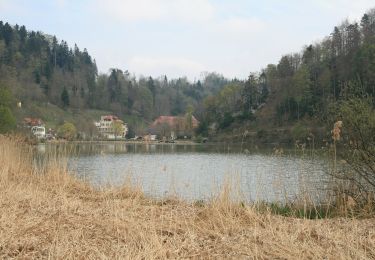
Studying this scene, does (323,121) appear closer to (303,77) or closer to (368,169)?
(368,169)

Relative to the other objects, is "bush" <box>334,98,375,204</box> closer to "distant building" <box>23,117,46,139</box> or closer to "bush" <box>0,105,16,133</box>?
"distant building" <box>23,117,46,139</box>

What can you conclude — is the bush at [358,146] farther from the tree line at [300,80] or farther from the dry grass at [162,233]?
the tree line at [300,80]

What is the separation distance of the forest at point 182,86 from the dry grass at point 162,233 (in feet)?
103

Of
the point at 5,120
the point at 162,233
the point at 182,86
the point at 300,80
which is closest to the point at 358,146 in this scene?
the point at 162,233

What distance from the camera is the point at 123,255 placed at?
411 cm

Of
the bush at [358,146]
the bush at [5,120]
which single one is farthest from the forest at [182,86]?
the bush at [358,146]

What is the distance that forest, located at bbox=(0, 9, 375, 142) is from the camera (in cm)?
6838

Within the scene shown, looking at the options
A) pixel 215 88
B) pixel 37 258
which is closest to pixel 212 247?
pixel 37 258

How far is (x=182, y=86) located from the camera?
16688 cm

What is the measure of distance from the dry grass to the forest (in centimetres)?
3147

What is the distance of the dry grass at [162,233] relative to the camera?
4258 millimetres

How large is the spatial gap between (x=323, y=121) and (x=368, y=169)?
2.16 metres

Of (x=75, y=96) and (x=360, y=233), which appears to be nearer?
(x=360, y=233)

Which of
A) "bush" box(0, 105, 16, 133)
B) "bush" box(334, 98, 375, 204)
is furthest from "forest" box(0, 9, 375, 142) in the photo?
"bush" box(334, 98, 375, 204)
